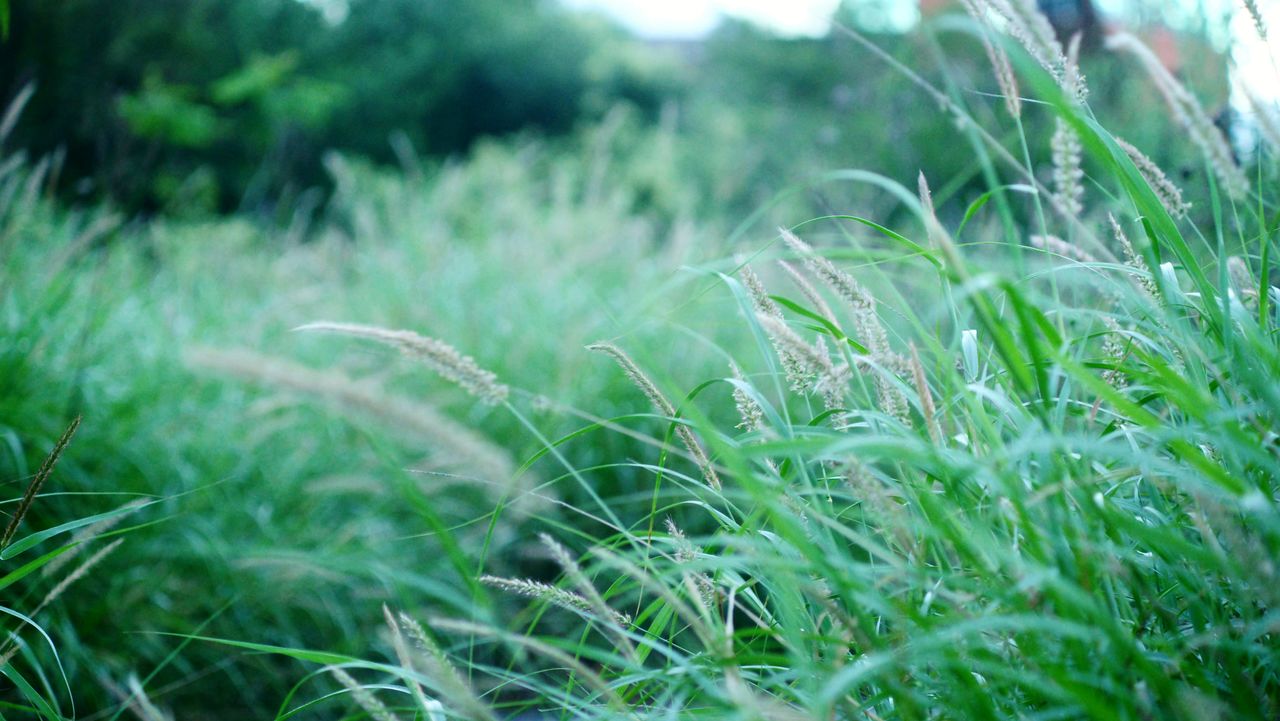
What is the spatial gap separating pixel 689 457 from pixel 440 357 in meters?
0.36

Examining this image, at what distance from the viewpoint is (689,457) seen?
3.49ft

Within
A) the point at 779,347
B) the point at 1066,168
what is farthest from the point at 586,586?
the point at 1066,168

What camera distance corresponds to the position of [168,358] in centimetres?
307

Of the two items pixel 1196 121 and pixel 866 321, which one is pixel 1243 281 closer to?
pixel 1196 121

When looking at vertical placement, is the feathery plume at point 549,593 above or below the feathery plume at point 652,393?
below

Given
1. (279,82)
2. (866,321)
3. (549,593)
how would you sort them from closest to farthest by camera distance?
(549,593)
(866,321)
(279,82)

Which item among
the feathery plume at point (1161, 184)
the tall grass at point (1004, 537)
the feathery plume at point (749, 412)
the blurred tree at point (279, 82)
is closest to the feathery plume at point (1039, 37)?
the tall grass at point (1004, 537)

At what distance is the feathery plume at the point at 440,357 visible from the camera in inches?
33.1

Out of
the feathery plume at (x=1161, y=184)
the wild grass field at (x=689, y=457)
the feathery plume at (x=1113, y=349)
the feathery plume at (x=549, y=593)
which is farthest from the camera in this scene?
the feathery plume at (x=1161, y=184)

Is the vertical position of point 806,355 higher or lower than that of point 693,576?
higher

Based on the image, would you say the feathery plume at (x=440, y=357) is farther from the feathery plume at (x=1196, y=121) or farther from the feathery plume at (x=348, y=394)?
the feathery plume at (x=1196, y=121)

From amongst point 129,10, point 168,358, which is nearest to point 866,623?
point 168,358

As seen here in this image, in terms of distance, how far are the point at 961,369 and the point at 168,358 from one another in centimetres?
282

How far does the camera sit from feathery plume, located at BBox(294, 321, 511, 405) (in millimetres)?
841
